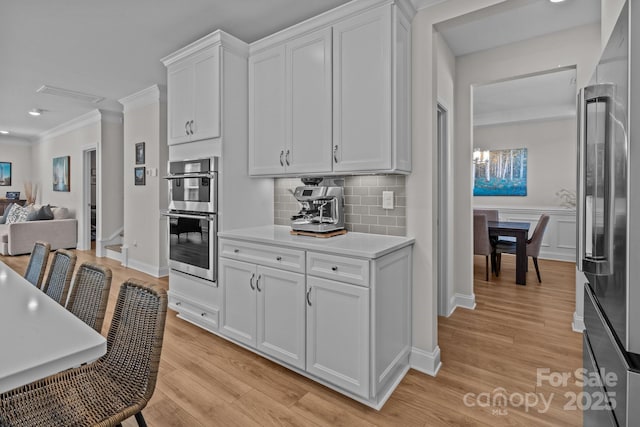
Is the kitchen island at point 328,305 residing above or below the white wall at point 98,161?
below

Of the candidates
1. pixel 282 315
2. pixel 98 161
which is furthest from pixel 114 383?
pixel 98 161

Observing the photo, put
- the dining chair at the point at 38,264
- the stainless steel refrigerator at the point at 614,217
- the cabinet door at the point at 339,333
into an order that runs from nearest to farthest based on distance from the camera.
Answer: the stainless steel refrigerator at the point at 614,217, the cabinet door at the point at 339,333, the dining chair at the point at 38,264

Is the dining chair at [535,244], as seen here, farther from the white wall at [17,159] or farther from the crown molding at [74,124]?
the white wall at [17,159]

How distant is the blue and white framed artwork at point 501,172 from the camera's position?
6516mm

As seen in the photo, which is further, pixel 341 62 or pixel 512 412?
pixel 341 62

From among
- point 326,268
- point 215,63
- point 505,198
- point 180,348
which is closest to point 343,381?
point 326,268

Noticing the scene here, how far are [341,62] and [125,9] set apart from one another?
1757 mm

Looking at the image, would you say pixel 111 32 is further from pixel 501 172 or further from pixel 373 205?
pixel 501 172

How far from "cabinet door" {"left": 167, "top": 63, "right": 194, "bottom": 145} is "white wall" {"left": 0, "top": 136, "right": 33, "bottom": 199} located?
784 cm

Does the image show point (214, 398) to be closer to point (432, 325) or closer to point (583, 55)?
point (432, 325)

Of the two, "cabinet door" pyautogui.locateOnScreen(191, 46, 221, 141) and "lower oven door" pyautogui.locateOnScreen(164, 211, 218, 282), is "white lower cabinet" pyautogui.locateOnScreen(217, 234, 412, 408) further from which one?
"cabinet door" pyautogui.locateOnScreen(191, 46, 221, 141)

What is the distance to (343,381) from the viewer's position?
6.50 feet

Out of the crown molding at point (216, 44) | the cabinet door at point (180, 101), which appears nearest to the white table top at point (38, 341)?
the cabinet door at point (180, 101)

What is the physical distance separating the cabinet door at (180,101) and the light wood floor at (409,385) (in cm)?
177
